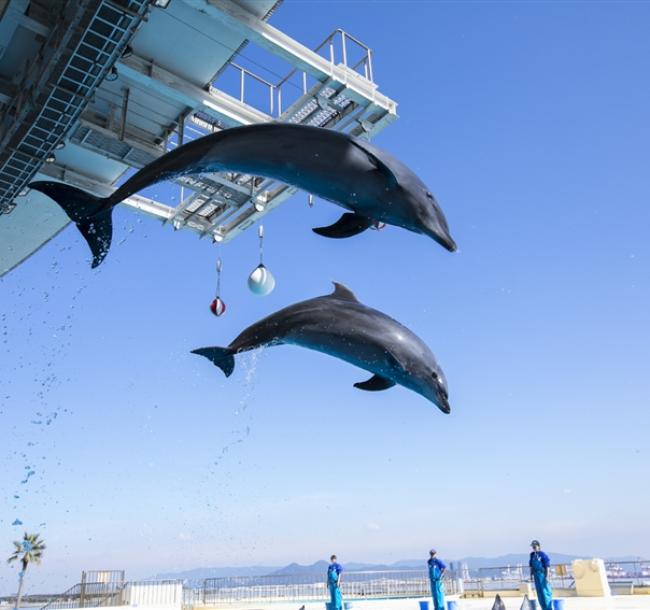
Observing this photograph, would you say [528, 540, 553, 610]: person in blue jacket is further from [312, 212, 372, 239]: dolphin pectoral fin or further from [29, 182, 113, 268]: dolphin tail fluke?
[29, 182, 113, 268]: dolphin tail fluke

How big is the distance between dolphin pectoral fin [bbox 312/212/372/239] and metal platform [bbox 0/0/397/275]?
15.1ft

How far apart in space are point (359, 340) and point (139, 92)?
651cm

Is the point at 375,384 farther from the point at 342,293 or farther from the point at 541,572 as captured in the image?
the point at 541,572

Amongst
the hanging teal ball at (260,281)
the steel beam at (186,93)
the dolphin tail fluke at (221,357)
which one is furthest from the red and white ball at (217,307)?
the dolphin tail fluke at (221,357)

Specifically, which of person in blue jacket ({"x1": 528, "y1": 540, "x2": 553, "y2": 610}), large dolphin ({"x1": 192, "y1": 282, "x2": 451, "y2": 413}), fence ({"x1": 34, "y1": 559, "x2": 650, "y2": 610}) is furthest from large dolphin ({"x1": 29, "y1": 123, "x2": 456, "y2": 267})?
fence ({"x1": 34, "y1": 559, "x2": 650, "y2": 610})

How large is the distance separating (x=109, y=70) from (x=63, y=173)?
3726 mm

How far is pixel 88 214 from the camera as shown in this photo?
14.6 feet

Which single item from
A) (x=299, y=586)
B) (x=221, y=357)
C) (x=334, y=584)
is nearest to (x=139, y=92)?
(x=221, y=357)

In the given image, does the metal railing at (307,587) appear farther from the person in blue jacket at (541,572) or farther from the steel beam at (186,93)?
the steel beam at (186,93)

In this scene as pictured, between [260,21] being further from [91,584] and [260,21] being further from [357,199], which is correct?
[91,584]

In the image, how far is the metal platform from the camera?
7656mm

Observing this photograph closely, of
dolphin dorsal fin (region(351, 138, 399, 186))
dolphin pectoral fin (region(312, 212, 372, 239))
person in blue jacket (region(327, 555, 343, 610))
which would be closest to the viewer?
dolphin dorsal fin (region(351, 138, 399, 186))

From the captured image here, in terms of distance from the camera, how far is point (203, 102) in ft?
30.4

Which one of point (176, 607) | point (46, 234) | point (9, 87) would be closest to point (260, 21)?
point (9, 87)
